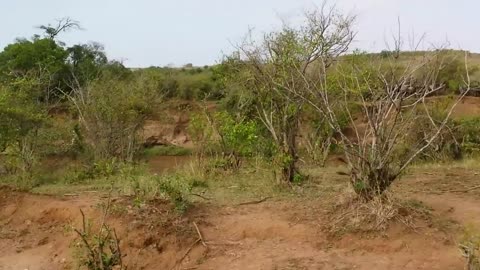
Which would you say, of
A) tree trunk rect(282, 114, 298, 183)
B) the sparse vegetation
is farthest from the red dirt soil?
tree trunk rect(282, 114, 298, 183)

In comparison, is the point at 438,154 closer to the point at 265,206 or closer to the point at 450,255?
the point at 265,206

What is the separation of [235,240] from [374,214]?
155cm

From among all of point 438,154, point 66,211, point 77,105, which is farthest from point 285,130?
point 77,105

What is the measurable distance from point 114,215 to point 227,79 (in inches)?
238

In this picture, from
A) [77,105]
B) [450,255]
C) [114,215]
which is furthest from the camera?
[77,105]

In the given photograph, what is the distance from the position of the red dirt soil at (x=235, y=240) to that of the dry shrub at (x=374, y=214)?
11 centimetres

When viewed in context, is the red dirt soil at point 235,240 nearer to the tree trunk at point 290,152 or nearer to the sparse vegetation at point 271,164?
the sparse vegetation at point 271,164

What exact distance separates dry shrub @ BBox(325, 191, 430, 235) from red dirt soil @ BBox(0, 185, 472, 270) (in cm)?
11

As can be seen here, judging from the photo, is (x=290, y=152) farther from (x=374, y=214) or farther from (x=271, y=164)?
(x=374, y=214)

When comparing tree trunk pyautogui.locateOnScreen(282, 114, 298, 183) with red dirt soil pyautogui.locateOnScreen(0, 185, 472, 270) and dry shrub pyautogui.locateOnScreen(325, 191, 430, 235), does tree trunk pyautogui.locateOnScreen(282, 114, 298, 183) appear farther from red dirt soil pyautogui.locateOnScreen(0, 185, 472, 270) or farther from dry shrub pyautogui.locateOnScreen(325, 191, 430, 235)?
dry shrub pyautogui.locateOnScreen(325, 191, 430, 235)

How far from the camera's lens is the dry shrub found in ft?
19.7

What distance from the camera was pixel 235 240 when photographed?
6375 millimetres

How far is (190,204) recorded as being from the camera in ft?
23.3

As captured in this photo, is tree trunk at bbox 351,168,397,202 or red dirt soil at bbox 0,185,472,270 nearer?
red dirt soil at bbox 0,185,472,270
